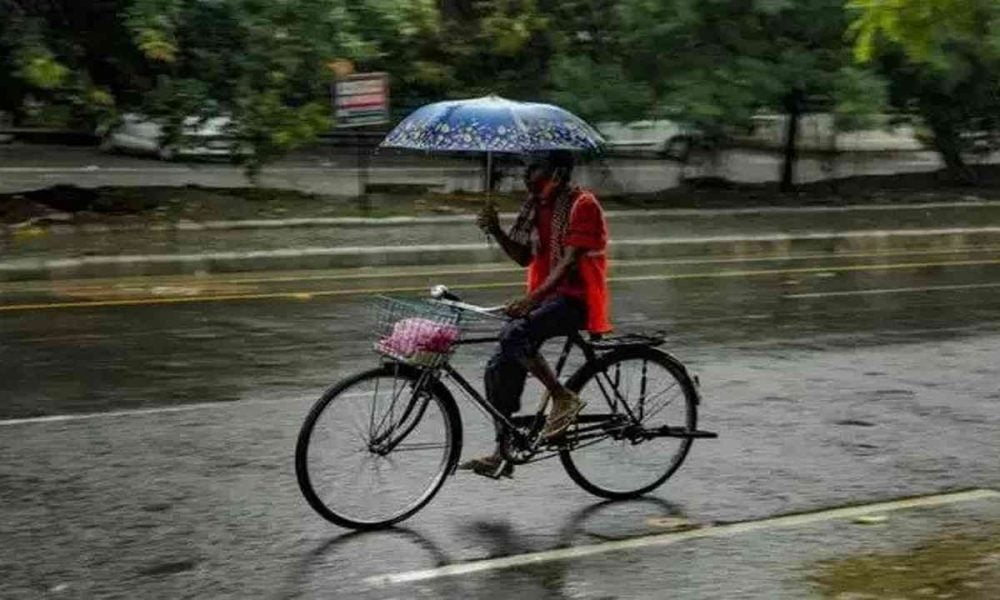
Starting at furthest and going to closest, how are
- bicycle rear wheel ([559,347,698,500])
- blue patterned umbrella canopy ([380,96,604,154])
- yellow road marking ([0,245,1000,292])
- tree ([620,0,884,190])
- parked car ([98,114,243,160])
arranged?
tree ([620,0,884,190]), parked car ([98,114,243,160]), yellow road marking ([0,245,1000,292]), bicycle rear wheel ([559,347,698,500]), blue patterned umbrella canopy ([380,96,604,154])

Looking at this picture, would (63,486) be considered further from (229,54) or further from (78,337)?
(229,54)

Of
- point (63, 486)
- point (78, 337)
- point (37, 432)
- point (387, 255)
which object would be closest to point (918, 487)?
point (63, 486)

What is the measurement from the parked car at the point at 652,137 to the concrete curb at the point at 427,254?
9.12ft

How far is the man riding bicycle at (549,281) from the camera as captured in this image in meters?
6.82

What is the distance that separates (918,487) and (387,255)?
10.3 metres

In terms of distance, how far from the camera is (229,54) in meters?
19.2

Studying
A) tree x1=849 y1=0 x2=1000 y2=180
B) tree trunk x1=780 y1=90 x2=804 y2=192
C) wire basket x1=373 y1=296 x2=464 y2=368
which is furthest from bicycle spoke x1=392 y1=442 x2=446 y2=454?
tree trunk x1=780 y1=90 x2=804 y2=192

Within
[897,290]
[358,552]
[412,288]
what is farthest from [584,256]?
[897,290]

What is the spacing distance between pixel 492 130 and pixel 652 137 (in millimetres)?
18281

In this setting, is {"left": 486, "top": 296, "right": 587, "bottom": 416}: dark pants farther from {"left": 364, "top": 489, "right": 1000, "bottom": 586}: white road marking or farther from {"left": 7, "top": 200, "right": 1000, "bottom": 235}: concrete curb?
{"left": 7, "top": 200, "right": 1000, "bottom": 235}: concrete curb

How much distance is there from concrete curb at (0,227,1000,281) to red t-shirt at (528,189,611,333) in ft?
31.4

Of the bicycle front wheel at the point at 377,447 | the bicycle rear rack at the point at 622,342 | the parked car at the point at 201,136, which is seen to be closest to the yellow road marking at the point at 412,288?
the parked car at the point at 201,136

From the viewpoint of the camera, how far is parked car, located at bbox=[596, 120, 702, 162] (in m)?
22.0

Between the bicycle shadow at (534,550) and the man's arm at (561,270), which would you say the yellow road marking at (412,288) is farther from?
the man's arm at (561,270)
